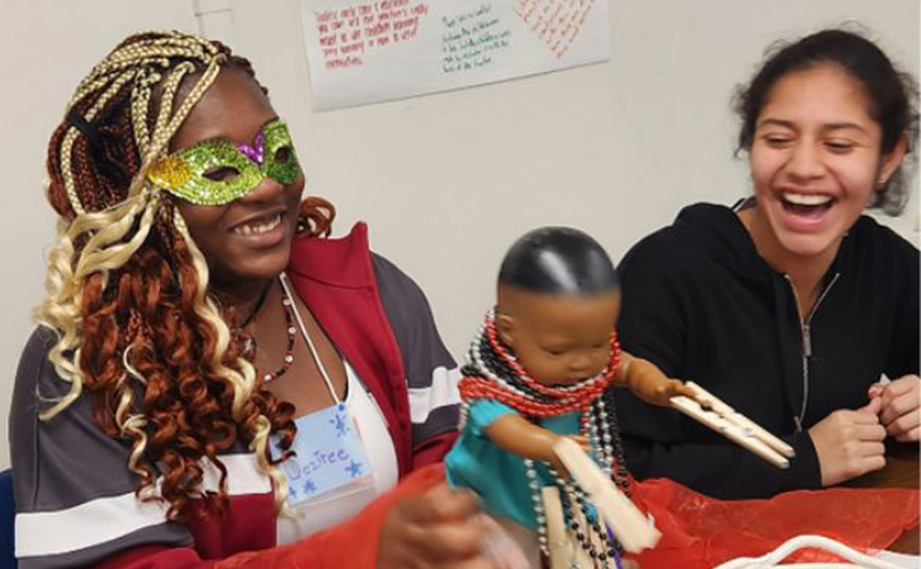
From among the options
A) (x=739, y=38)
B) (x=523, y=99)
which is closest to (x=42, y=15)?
(x=523, y=99)

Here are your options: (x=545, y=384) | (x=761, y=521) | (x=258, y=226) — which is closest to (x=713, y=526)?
(x=761, y=521)

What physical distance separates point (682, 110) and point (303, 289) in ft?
3.95

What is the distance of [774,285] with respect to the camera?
4.03ft

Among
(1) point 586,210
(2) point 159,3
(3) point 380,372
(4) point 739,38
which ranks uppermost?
(2) point 159,3

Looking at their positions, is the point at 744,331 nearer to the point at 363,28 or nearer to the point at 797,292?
the point at 797,292

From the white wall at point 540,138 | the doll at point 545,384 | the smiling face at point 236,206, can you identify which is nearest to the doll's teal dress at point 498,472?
the doll at point 545,384

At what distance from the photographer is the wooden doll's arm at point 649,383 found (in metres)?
0.71

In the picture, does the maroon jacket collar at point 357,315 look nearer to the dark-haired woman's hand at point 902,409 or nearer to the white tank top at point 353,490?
the white tank top at point 353,490

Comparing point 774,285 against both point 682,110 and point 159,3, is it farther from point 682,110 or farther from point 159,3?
point 159,3

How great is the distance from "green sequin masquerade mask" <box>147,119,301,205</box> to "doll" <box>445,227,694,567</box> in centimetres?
35

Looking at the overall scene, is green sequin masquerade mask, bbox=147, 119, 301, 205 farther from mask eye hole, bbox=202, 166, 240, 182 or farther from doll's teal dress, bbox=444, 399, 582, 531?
doll's teal dress, bbox=444, 399, 582, 531

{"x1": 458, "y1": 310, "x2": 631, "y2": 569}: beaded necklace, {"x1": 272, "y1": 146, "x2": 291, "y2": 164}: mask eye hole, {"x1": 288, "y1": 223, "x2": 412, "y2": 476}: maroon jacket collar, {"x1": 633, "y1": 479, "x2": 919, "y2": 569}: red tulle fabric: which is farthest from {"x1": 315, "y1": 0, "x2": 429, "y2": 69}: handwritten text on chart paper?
{"x1": 458, "y1": 310, "x2": 631, "y2": 569}: beaded necklace

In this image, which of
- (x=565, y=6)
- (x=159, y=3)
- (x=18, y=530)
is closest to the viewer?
(x=18, y=530)

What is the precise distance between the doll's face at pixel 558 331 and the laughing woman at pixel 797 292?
47cm
